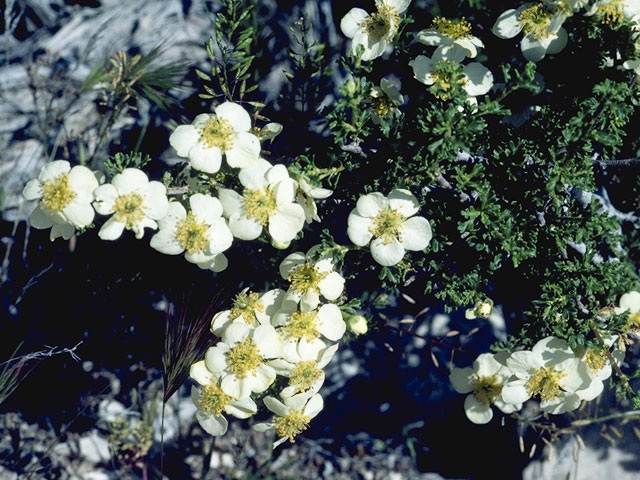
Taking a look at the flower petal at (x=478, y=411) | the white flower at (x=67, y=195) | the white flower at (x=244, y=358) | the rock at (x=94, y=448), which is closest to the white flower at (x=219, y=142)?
the white flower at (x=67, y=195)

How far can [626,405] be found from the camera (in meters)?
2.63

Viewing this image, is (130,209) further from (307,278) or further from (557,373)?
(557,373)

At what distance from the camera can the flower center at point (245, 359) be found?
173 centimetres

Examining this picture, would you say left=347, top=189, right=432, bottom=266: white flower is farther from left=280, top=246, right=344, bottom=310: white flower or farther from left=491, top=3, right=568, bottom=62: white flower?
left=491, top=3, right=568, bottom=62: white flower

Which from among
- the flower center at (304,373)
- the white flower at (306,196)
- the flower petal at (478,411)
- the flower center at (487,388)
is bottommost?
the flower petal at (478,411)

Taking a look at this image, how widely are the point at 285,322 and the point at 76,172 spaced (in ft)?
2.58

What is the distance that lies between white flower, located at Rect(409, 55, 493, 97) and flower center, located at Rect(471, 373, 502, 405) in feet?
3.43

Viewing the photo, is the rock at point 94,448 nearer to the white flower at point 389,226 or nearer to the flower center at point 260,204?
the flower center at point 260,204

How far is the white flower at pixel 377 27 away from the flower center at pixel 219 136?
46cm

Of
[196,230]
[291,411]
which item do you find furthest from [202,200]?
[291,411]

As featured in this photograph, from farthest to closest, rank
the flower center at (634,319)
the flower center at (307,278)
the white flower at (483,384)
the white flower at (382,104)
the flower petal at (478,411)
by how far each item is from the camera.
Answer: the flower petal at (478,411)
the white flower at (483,384)
the flower center at (634,319)
the white flower at (382,104)
the flower center at (307,278)

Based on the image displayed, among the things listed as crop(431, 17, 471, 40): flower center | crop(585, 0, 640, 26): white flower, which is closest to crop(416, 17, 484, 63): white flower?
crop(431, 17, 471, 40): flower center

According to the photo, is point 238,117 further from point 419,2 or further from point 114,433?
point 114,433

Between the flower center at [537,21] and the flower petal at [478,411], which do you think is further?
the flower petal at [478,411]
